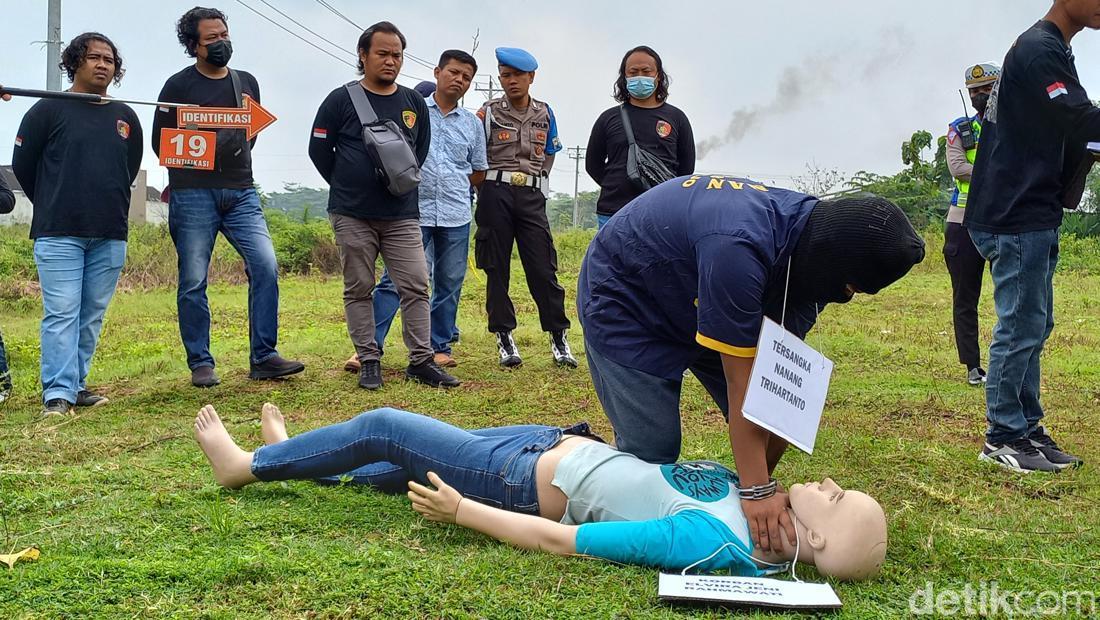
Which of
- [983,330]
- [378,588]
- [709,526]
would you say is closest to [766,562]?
[709,526]

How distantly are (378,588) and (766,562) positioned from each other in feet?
3.77

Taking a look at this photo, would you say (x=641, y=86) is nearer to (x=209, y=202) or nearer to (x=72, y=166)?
(x=209, y=202)

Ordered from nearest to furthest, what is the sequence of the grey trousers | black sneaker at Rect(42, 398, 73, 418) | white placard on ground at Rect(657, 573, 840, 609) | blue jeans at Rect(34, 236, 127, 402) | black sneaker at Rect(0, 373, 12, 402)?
1. white placard on ground at Rect(657, 573, 840, 609)
2. black sneaker at Rect(42, 398, 73, 418)
3. blue jeans at Rect(34, 236, 127, 402)
4. black sneaker at Rect(0, 373, 12, 402)
5. the grey trousers

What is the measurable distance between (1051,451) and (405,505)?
284cm

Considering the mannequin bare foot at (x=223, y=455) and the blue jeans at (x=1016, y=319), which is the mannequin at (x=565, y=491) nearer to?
the mannequin bare foot at (x=223, y=455)

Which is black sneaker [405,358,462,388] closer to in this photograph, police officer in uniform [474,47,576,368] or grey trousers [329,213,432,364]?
grey trousers [329,213,432,364]

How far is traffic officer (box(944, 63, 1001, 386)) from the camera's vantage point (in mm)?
6359

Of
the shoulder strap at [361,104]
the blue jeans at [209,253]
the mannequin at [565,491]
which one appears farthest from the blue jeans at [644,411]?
the blue jeans at [209,253]

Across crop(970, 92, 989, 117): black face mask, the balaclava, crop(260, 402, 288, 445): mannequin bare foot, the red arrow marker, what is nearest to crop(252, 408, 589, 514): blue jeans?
crop(260, 402, 288, 445): mannequin bare foot

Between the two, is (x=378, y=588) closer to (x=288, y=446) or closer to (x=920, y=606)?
(x=288, y=446)

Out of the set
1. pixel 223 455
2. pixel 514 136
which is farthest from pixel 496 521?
pixel 514 136

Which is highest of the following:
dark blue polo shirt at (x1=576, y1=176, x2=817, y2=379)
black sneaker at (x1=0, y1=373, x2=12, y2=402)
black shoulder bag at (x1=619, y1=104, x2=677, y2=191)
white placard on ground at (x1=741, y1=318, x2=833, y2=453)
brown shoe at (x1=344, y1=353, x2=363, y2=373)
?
black shoulder bag at (x1=619, y1=104, x2=677, y2=191)

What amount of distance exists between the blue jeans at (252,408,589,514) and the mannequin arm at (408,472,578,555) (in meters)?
0.15

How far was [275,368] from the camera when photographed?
6316 millimetres
